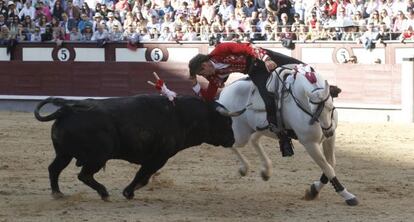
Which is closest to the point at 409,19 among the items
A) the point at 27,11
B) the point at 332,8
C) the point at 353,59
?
the point at 353,59

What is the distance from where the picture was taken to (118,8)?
1778 centimetres

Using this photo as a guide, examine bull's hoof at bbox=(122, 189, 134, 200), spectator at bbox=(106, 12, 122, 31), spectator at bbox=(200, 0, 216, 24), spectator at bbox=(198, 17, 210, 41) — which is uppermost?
spectator at bbox=(200, 0, 216, 24)

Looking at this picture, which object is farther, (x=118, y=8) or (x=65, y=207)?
(x=118, y=8)

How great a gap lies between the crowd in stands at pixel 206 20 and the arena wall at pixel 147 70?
19 centimetres

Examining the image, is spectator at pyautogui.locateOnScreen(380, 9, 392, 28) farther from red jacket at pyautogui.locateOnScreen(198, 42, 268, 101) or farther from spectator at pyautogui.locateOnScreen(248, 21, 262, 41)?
red jacket at pyautogui.locateOnScreen(198, 42, 268, 101)

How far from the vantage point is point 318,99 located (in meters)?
6.79

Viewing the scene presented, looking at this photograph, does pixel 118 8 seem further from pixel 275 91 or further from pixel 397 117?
pixel 275 91

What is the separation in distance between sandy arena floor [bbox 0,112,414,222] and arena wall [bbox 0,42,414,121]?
11.2ft

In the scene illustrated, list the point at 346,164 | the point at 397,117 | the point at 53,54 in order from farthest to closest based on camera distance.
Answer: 1. the point at 53,54
2. the point at 397,117
3. the point at 346,164

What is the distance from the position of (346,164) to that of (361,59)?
583 cm

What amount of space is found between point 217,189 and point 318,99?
4.62 ft

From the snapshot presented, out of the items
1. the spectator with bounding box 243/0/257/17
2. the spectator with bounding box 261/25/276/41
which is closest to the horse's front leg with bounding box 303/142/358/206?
the spectator with bounding box 261/25/276/41

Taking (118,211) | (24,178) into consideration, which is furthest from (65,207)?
(24,178)

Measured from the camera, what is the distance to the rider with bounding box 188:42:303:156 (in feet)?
23.6
